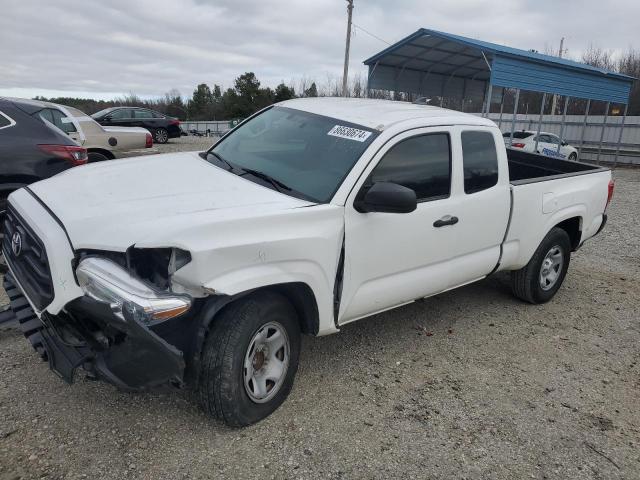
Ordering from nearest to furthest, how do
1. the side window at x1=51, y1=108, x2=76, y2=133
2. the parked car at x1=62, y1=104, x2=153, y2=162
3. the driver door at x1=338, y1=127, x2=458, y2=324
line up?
the driver door at x1=338, y1=127, x2=458, y2=324 < the side window at x1=51, y1=108, x2=76, y2=133 < the parked car at x1=62, y1=104, x2=153, y2=162

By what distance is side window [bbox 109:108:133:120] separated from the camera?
2127cm

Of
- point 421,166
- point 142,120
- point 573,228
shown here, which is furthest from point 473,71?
point 421,166

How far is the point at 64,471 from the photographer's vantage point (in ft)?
8.54

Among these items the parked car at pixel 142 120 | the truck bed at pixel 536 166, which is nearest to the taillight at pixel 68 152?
the truck bed at pixel 536 166

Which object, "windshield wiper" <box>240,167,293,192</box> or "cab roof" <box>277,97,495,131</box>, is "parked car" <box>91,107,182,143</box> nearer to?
"cab roof" <box>277,97,495,131</box>

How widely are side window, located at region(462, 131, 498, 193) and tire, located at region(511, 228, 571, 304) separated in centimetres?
119

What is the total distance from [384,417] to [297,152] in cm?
189

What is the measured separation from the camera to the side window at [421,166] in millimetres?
3541

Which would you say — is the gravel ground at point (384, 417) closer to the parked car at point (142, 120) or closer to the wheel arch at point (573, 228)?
the wheel arch at point (573, 228)

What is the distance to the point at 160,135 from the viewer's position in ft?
75.5

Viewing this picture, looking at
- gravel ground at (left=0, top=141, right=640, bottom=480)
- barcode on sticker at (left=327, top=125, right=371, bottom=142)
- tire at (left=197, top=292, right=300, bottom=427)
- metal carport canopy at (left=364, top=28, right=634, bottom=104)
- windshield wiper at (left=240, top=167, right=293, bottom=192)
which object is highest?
metal carport canopy at (left=364, top=28, right=634, bottom=104)

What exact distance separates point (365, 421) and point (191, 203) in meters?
1.69

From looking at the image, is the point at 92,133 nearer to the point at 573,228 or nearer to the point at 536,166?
the point at 536,166

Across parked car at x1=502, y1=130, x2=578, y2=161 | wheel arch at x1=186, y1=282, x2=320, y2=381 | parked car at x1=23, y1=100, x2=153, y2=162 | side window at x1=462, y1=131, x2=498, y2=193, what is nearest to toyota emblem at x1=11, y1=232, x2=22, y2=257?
wheel arch at x1=186, y1=282, x2=320, y2=381
